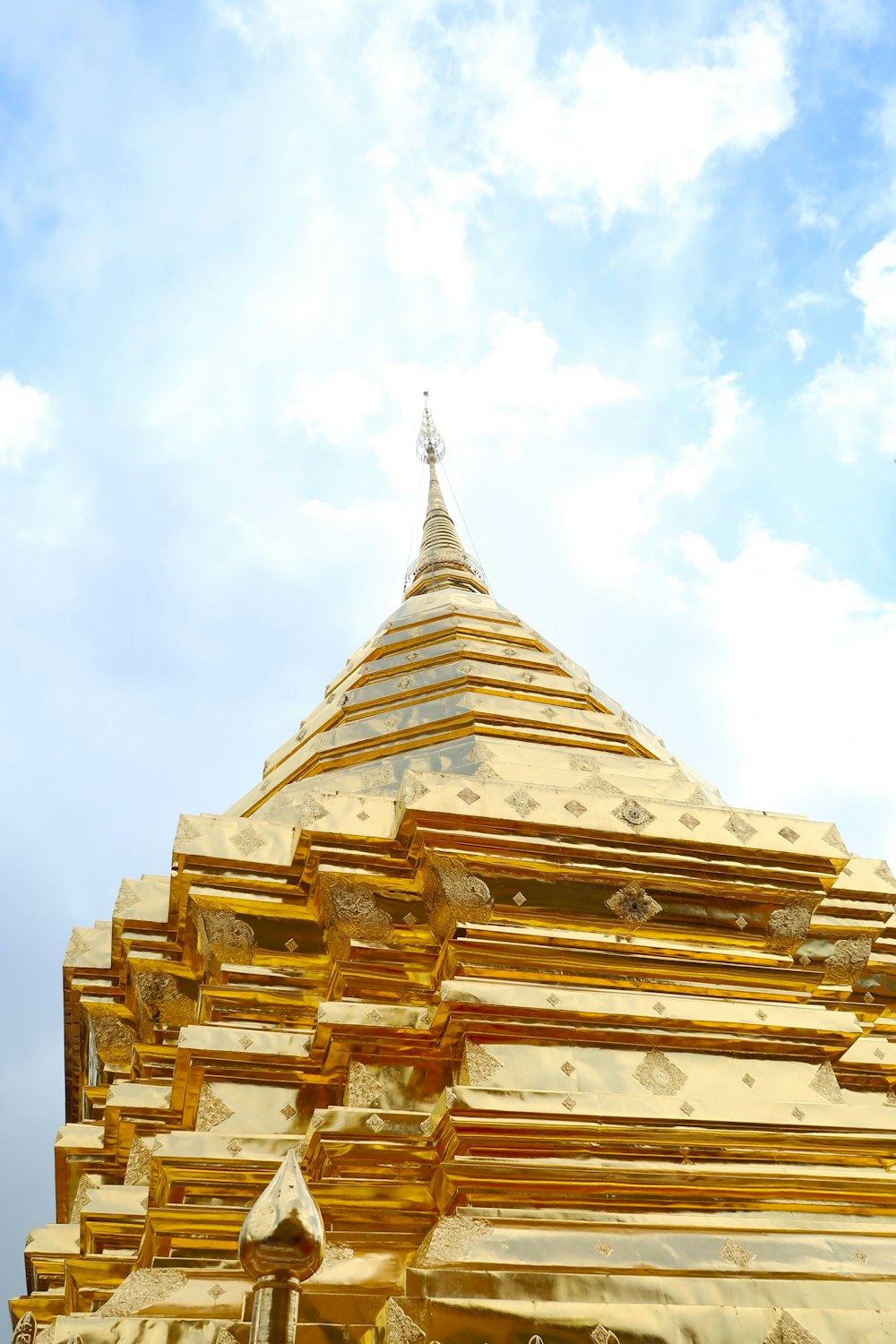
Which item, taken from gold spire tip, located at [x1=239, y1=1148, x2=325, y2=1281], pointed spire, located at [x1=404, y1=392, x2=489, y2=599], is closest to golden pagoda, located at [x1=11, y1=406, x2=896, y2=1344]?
gold spire tip, located at [x1=239, y1=1148, x2=325, y2=1281]

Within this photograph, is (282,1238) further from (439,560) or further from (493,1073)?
(439,560)

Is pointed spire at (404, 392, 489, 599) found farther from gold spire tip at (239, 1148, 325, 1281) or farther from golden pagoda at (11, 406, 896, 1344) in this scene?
gold spire tip at (239, 1148, 325, 1281)

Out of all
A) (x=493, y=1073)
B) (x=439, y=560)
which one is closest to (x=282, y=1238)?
(x=493, y=1073)

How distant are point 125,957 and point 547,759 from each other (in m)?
2.97

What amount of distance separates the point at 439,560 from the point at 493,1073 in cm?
923

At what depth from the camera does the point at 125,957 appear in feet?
23.6

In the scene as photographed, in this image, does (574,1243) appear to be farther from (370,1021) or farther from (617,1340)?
(370,1021)

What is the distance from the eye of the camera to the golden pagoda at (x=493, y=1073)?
4.13 metres

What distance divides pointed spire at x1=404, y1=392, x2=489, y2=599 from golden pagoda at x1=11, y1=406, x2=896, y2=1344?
5.16 m

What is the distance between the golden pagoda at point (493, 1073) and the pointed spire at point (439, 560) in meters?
5.16

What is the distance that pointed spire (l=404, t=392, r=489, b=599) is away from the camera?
1290cm

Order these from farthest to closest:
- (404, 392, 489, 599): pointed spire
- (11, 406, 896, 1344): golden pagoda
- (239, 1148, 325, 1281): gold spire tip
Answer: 1. (404, 392, 489, 599): pointed spire
2. (11, 406, 896, 1344): golden pagoda
3. (239, 1148, 325, 1281): gold spire tip

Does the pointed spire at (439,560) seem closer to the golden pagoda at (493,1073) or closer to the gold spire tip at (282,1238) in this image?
the golden pagoda at (493,1073)

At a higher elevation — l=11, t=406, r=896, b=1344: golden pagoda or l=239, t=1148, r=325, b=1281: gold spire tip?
l=11, t=406, r=896, b=1344: golden pagoda
